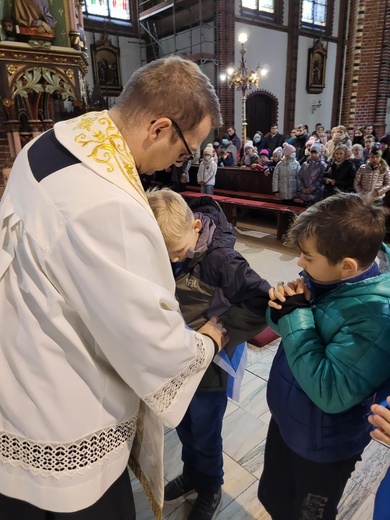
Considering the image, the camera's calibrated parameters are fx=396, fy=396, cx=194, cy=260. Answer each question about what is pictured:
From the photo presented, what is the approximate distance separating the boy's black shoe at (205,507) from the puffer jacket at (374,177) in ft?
16.2

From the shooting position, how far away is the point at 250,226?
25.6 ft

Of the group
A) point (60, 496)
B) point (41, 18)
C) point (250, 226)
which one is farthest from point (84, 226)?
point (250, 226)

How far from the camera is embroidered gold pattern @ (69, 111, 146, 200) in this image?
978 mm

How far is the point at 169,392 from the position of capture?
1023 millimetres

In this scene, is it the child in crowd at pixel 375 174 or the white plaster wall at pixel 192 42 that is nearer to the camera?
the child in crowd at pixel 375 174

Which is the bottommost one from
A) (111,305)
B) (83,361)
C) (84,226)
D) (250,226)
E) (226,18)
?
(250,226)

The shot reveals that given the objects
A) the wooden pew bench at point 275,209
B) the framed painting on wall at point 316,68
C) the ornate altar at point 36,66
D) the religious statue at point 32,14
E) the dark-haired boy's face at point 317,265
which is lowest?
the wooden pew bench at point 275,209

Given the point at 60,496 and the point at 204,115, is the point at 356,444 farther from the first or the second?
the point at 204,115

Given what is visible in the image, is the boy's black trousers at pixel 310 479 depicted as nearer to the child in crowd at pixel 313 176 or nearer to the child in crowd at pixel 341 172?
the child in crowd at pixel 341 172

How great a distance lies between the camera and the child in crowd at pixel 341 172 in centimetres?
597

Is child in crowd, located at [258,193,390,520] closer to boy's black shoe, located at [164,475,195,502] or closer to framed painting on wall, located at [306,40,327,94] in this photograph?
boy's black shoe, located at [164,475,195,502]

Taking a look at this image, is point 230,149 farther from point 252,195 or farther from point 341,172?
point 341,172

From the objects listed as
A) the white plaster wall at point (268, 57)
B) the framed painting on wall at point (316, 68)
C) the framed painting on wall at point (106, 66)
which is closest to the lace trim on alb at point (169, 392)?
the white plaster wall at point (268, 57)

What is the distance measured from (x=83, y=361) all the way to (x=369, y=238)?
0.84m
